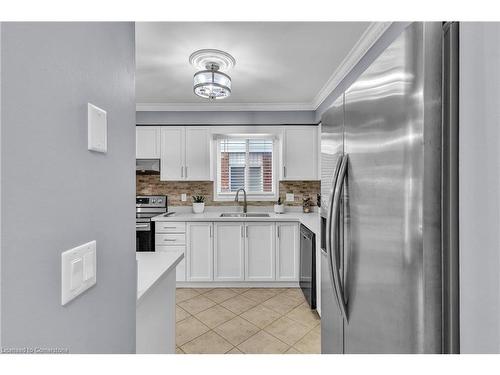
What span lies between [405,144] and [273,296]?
2.58 meters

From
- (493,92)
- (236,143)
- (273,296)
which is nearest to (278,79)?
(236,143)

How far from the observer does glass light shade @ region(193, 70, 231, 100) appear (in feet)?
7.37

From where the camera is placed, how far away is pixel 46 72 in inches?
19.1

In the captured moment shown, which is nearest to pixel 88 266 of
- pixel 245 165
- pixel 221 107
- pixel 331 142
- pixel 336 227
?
pixel 336 227

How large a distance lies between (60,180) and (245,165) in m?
3.35

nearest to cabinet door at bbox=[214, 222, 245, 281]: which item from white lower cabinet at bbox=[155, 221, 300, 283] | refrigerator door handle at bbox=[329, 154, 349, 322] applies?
white lower cabinet at bbox=[155, 221, 300, 283]

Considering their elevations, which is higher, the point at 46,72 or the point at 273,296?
the point at 46,72

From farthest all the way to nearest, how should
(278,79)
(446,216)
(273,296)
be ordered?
(273,296) < (278,79) < (446,216)

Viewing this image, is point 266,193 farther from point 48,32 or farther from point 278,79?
point 48,32

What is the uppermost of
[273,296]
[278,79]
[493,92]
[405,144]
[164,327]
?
[278,79]

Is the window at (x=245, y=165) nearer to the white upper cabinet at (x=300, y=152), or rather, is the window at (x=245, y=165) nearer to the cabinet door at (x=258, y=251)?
the white upper cabinet at (x=300, y=152)

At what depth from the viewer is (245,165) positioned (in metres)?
3.84

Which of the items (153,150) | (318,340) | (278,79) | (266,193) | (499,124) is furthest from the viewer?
(266,193)

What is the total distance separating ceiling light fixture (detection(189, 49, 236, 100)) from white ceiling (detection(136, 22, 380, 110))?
2.6 inches
